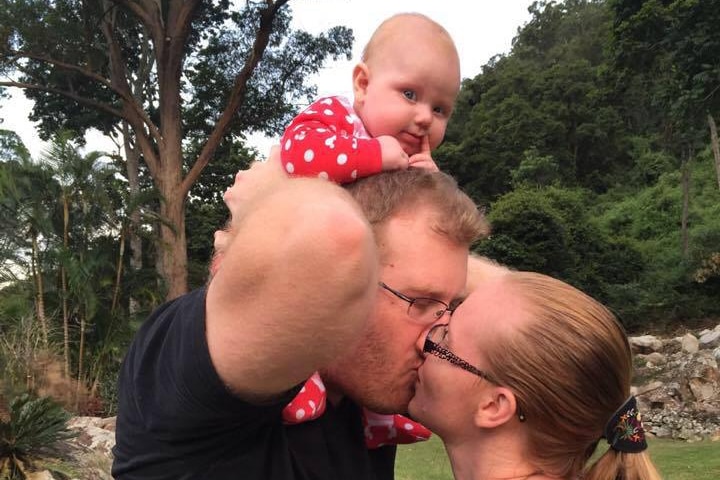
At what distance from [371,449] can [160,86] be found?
16836mm

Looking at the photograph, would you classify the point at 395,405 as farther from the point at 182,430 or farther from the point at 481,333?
the point at 182,430

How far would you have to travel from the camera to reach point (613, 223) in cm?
3250

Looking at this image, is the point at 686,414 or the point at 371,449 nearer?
the point at 371,449

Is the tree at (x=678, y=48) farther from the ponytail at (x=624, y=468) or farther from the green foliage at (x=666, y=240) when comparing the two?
the ponytail at (x=624, y=468)

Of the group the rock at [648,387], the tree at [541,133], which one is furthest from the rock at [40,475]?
the tree at [541,133]

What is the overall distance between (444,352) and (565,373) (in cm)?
32

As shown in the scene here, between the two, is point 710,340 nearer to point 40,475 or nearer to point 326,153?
point 40,475

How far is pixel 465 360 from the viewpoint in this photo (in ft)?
5.74

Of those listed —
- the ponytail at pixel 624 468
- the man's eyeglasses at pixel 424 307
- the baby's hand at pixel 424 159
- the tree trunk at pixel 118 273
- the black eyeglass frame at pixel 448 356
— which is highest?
the baby's hand at pixel 424 159

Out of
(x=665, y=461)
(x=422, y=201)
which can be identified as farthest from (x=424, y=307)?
(x=665, y=461)

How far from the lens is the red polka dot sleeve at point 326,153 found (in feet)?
Result: 6.19

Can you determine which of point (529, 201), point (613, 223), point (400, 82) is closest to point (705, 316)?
point (529, 201)

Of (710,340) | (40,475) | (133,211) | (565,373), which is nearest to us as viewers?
(565,373)

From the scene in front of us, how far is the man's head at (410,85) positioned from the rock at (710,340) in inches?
690
